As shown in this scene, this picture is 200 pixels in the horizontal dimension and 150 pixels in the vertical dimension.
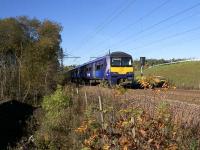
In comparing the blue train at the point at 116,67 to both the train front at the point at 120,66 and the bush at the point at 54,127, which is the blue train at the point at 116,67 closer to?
the train front at the point at 120,66

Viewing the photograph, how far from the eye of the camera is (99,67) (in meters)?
39.6

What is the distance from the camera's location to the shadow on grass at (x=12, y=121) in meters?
21.4

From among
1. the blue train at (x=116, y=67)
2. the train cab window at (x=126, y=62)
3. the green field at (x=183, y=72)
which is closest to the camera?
the blue train at (x=116, y=67)

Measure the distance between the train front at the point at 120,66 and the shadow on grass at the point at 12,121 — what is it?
24.1ft

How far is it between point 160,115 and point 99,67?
3243 cm

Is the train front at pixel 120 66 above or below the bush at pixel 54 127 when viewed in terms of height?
above

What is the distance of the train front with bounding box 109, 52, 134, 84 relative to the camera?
118ft

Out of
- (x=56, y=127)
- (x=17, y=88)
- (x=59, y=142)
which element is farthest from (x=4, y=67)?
(x=59, y=142)

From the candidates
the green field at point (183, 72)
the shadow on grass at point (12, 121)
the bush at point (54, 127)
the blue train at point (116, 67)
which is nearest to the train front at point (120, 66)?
the blue train at point (116, 67)

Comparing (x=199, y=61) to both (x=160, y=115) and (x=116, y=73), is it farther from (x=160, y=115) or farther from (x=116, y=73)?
(x=160, y=115)

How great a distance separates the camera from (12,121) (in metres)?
27.0

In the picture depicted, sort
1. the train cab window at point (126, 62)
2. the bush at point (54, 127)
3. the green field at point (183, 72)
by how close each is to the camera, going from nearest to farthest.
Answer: the bush at point (54, 127) < the train cab window at point (126, 62) < the green field at point (183, 72)

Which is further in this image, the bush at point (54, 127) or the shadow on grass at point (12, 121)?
the shadow on grass at point (12, 121)

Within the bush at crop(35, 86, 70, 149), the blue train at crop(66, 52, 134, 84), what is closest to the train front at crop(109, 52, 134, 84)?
the blue train at crop(66, 52, 134, 84)
